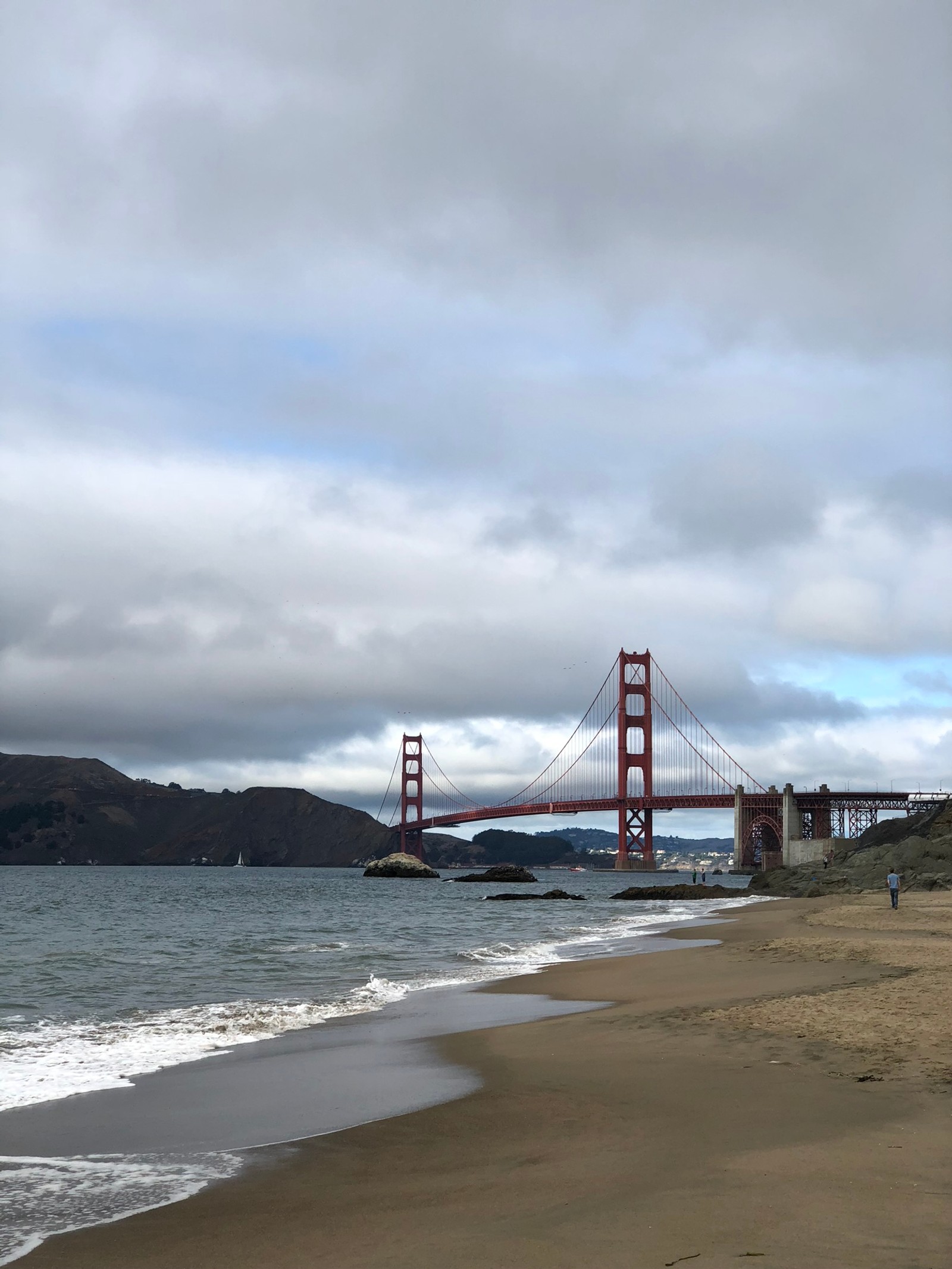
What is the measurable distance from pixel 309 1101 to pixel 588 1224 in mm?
4298

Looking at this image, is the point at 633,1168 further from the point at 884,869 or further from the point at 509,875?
the point at 509,875

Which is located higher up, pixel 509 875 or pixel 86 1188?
pixel 86 1188

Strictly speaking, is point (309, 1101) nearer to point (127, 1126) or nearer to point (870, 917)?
point (127, 1126)

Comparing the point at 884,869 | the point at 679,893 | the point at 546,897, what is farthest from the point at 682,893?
the point at 884,869

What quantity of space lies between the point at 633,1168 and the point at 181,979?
1525 centimetres

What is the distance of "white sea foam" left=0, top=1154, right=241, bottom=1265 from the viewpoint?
223 inches

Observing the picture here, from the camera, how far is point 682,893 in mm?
60812

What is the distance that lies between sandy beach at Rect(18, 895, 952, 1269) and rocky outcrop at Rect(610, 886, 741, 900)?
50.5m

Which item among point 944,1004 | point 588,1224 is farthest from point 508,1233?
point 944,1004

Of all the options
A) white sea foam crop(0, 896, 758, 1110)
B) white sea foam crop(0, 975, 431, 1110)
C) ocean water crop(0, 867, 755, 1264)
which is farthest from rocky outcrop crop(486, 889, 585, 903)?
white sea foam crop(0, 975, 431, 1110)

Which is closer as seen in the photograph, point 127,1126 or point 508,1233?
point 508,1233

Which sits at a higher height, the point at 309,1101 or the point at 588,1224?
the point at 588,1224

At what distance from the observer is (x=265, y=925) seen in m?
37.1

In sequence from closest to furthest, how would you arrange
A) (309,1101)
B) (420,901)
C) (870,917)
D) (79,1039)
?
(309,1101), (79,1039), (870,917), (420,901)
